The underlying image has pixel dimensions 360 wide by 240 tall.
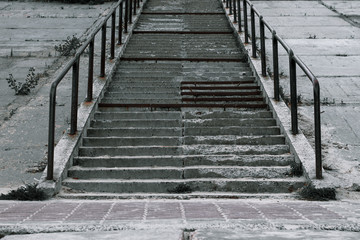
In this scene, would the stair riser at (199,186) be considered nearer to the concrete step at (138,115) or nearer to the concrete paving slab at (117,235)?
the concrete step at (138,115)

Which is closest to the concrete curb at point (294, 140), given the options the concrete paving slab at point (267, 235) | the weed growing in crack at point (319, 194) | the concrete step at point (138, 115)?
the weed growing in crack at point (319, 194)

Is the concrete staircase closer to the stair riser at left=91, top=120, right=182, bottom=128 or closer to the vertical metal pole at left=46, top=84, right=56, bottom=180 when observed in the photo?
the stair riser at left=91, top=120, right=182, bottom=128

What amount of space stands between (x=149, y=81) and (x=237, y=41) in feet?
9.90

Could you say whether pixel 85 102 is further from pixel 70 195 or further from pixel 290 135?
pixel 290 135

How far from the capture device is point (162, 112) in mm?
6629

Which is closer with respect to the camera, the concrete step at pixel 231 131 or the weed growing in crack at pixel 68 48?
the concrete step at pixel 231 131

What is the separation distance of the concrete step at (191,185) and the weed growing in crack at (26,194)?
522 millimetres

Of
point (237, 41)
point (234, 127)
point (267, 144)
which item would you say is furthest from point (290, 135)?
point (237, 41)

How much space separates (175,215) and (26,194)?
60.9 inches

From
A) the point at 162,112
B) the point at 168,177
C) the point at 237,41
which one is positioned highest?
the point at 237,41

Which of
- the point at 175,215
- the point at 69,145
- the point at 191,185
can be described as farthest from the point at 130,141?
the point at 175,215

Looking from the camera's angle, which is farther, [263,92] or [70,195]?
[263,92]

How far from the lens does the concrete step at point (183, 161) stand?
543 cm

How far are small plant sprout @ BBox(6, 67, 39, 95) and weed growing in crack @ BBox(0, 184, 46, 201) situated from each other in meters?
3.21
